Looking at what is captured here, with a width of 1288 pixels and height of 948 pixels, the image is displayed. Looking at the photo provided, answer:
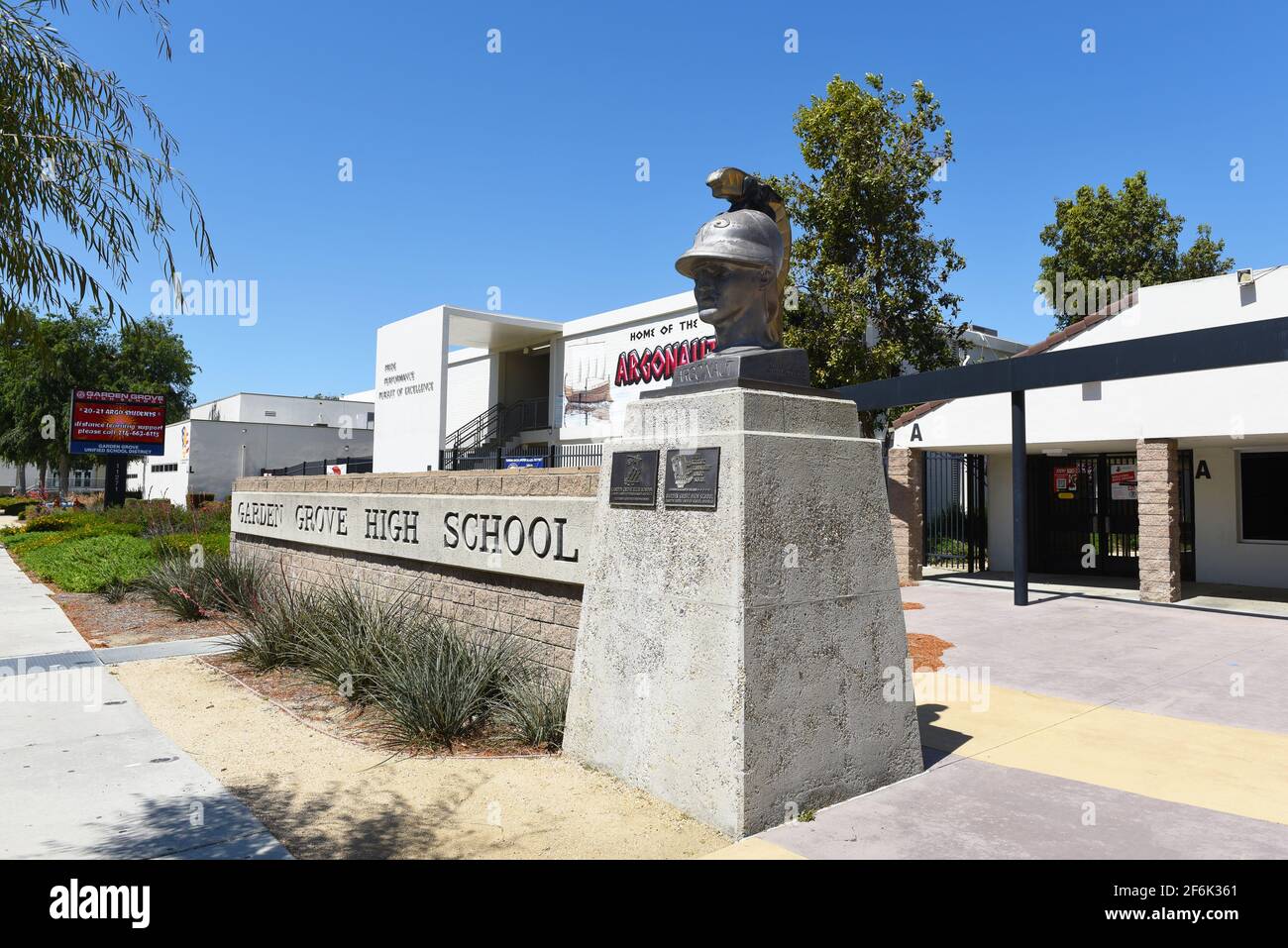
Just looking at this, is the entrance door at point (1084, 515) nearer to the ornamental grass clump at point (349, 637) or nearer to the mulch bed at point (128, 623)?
the ornamental grass clump at point (349, 637)

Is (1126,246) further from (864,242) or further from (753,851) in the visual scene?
(753,851)

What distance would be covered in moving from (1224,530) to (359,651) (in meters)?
15.3

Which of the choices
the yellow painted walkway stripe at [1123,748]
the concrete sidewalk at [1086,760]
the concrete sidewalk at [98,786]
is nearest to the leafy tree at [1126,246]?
the concrete sidewalk at [1086,760]

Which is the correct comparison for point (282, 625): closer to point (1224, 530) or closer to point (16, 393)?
point (1224, 530)

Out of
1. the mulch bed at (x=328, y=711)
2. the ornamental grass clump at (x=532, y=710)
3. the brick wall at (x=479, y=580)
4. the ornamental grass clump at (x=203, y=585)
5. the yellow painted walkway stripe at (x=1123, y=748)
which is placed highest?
the brick wall at (x=479, y=580)

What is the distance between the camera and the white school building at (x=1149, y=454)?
12.2 m

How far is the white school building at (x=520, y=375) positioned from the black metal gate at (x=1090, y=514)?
429 centimetres

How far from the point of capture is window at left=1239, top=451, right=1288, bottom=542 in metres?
14.4

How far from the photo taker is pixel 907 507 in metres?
15.7

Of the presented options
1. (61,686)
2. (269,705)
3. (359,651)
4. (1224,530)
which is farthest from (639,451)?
(1224,530)

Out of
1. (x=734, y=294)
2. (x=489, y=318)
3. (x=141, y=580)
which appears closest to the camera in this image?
(x=734, y=294)

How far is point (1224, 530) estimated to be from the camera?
49.3 ft

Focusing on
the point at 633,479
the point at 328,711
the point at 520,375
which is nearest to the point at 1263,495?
the point at 633,479

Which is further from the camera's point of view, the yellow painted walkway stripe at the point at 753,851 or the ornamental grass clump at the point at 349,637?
the ornamental grass clump at the point at 349,637
